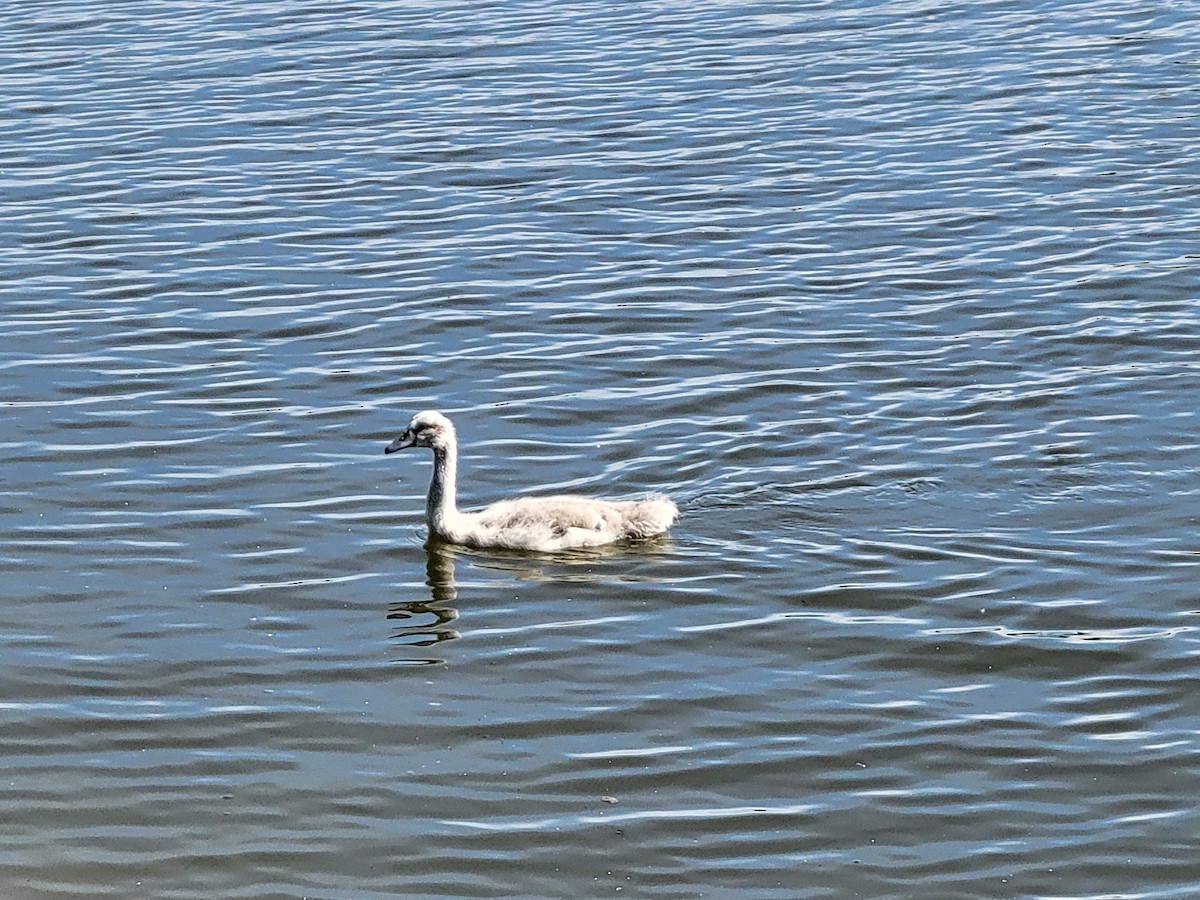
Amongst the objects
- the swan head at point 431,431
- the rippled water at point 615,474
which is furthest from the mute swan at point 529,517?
the rippled water at point 615,474

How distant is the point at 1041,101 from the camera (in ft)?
73.7

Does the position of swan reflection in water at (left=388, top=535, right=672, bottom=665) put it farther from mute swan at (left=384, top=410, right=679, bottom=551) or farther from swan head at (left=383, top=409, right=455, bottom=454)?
swan head at (left=383, top=409, right=455, bottom=454)

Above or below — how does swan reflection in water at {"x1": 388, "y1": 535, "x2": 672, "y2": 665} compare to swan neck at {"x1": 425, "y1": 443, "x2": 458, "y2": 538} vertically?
below

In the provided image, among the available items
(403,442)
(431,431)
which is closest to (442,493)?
(431,431)

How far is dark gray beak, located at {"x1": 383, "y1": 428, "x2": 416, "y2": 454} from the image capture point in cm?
1277

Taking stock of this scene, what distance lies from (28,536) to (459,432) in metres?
3.14

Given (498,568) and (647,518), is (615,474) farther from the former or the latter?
(498,568)

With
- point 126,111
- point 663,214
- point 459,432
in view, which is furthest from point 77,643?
point 126,111

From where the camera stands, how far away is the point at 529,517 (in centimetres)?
1216

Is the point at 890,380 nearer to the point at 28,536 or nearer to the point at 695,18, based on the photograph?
the point at 28,536

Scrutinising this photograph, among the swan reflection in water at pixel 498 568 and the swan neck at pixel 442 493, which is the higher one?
the swan neck at pixel 442 493

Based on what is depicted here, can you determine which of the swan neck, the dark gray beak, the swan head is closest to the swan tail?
the swan neck

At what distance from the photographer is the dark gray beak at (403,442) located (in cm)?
1277

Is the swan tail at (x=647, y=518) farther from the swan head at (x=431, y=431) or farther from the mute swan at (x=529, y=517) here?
the swan head at (x=431, y=431)
